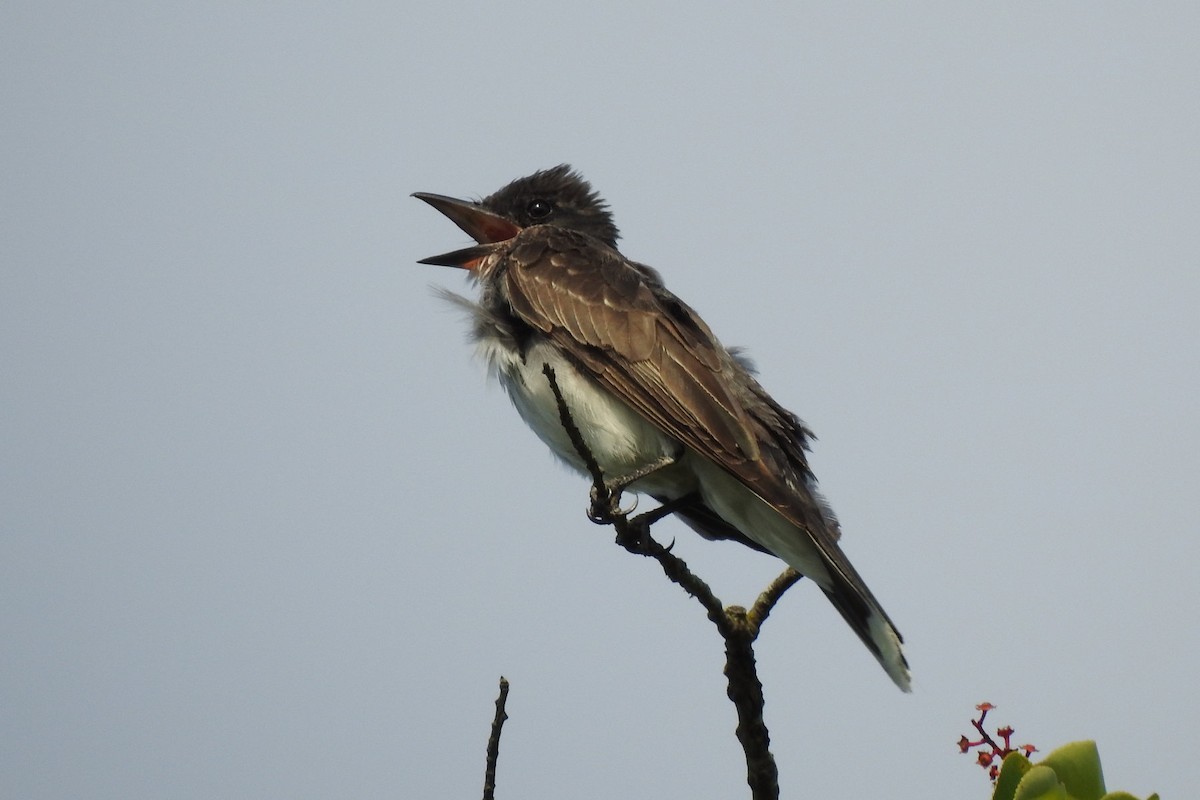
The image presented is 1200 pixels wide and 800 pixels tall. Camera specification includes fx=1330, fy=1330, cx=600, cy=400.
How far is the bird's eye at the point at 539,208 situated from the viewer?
8.46 m

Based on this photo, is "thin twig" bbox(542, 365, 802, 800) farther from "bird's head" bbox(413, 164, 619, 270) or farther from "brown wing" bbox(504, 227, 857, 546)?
"bird's head" bbox(413, 164, 619, 270)

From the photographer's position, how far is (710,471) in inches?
264

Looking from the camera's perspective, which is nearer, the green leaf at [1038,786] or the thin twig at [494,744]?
the green leaf at [1038,786]

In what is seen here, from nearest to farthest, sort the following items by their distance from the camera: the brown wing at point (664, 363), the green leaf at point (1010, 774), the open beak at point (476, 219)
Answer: the green leaf at point (1010, 774) → the brown wing at point (664, 363) → the open beak at point (476, 219)

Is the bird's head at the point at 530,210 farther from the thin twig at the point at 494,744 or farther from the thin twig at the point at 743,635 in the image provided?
the thin twig at the point at 494,744

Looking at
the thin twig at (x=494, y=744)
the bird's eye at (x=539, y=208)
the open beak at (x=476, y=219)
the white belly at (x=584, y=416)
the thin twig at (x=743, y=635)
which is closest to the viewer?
the thin twig at (x=494, y=744)

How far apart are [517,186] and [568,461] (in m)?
2.24

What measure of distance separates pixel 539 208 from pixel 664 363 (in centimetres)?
212

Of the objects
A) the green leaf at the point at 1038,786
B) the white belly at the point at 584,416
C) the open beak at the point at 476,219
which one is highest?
the open beak at the point at 476,219

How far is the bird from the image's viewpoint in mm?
6254

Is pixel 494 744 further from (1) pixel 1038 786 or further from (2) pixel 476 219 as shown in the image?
(2) pixel 476 219

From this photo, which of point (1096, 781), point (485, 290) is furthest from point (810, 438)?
point (1096, 781)

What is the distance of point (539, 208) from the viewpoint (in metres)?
8.50

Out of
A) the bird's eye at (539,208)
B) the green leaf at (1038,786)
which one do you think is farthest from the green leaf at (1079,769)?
the bird's eye at (539,208)
